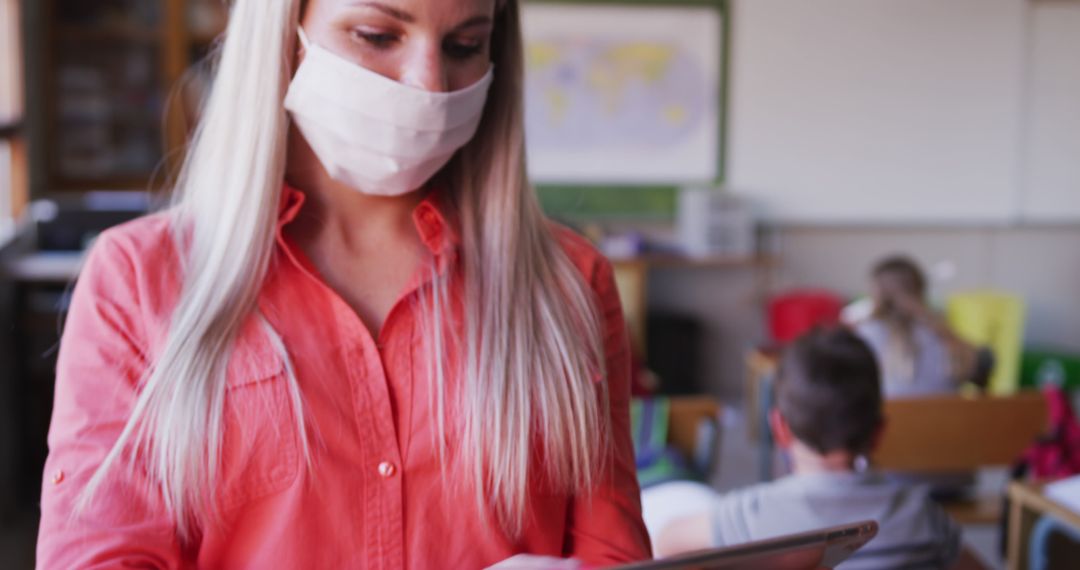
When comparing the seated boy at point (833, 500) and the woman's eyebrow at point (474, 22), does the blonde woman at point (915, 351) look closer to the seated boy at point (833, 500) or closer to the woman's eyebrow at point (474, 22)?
the seated boy at point (833, 500)

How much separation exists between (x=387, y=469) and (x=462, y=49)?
437mm

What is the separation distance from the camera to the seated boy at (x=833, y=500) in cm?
178

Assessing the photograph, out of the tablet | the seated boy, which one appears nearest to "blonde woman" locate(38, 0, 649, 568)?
the tablet

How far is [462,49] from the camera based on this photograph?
1091mm

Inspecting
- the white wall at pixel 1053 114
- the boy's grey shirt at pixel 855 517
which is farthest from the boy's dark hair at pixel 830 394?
the white wall at pixel 1053 114

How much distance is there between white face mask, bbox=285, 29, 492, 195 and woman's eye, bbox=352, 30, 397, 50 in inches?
1.1

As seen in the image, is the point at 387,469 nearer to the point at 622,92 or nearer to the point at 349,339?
the point at 349,339

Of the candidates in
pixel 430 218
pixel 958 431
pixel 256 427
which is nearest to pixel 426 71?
pixel 430 218

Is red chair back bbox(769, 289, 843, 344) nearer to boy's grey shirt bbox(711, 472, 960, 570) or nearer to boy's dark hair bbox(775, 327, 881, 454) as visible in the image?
boy's dark hair bbox(775, 327, 881, 454)

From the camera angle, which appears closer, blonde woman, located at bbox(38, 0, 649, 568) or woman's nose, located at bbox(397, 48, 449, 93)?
blonde woman, located at bbox(38, 0, 649, 568)

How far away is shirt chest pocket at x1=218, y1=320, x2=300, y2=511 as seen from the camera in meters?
0.95

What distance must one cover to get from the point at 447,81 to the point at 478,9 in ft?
0.27

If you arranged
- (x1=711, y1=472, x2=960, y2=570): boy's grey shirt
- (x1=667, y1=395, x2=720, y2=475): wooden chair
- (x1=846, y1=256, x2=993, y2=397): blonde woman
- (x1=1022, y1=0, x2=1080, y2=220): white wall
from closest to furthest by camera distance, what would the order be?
(x1=711, y1=472, x2=960, y2=570): boy's grey shirt, (x1=667, y1=395, x2=720, y2=475): wooden chair, (x1=846, y1=256, x2=993, y2=397): blonde woman, (x1=1022, y1=0, x2=1080, y2=220): white wall

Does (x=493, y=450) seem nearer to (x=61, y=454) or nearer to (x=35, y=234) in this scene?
(x=61, y=454)
